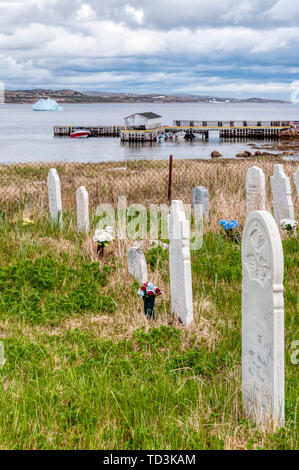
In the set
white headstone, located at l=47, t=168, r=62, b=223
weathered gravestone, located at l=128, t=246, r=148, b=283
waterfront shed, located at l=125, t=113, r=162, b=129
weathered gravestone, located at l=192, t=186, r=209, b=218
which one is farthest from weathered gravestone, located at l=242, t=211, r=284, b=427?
waterfront shed, located at l=125, t=113, r=162, b=129

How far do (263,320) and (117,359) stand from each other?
1622 mm

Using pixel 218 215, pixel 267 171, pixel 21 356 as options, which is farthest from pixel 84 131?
pixel 21 356

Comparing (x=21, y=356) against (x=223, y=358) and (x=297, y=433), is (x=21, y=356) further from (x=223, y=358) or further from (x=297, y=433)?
(x=297, y=433)

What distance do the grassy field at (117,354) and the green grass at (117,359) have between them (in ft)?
0.03

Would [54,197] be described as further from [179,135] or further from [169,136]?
[179,135]

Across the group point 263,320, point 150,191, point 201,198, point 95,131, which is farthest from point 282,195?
point 95,131

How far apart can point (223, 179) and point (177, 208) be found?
923 cm

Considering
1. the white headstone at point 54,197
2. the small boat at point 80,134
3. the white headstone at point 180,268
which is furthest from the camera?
the small boat at point 80,134

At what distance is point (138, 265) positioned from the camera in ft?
21.1

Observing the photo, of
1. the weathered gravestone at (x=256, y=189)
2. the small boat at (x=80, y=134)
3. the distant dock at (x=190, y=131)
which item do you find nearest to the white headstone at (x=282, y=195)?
the weathered gravestone at (x=256, y=189)

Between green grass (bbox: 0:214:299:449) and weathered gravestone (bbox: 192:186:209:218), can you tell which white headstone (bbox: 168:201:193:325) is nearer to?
green grass (bbox: 0:214:299:449)

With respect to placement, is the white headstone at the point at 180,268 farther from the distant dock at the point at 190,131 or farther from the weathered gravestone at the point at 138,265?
the distant dock at the point at 190,131

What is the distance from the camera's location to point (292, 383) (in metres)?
4.02

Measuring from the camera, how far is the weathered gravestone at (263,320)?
10.6 feet
